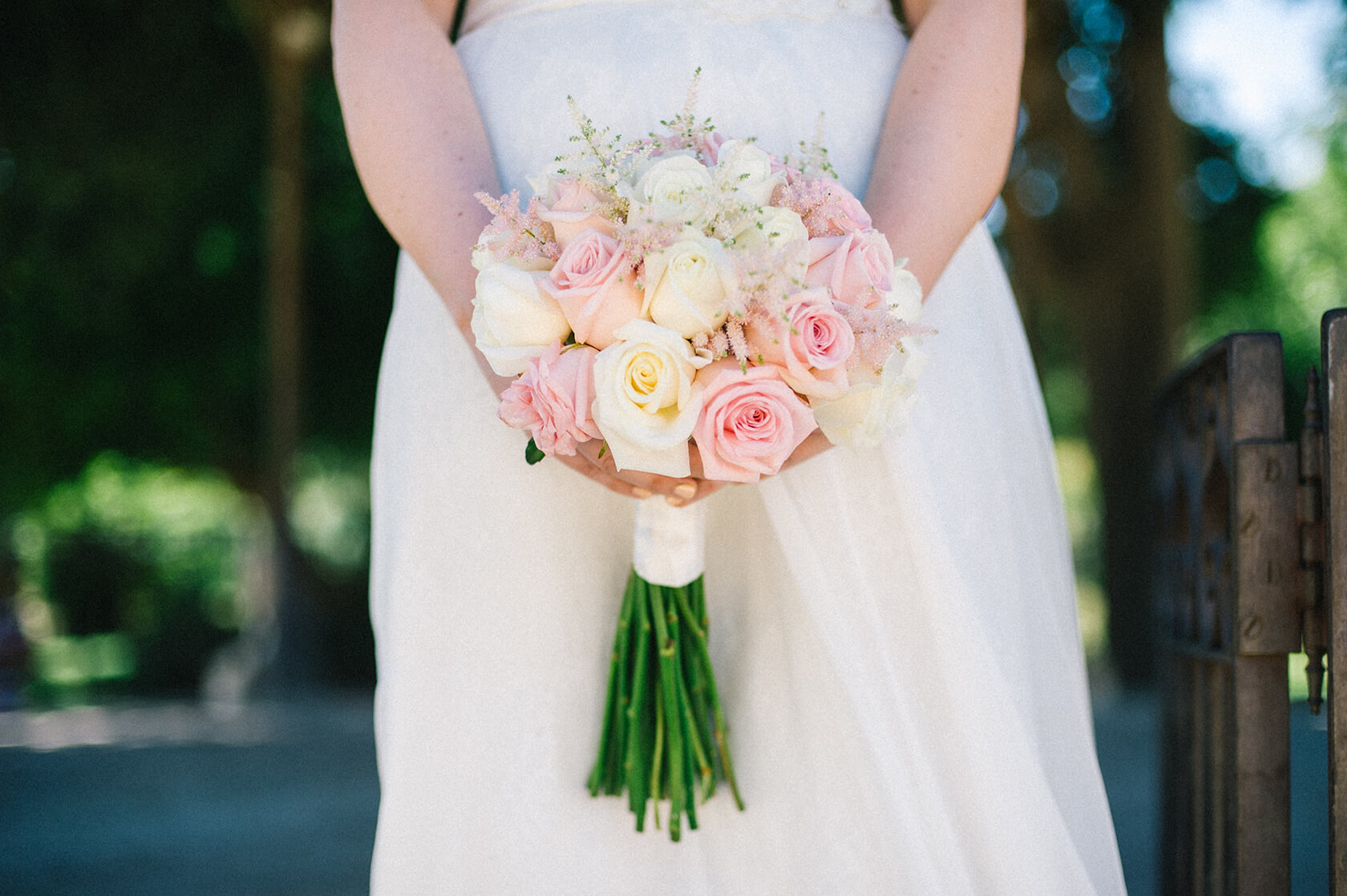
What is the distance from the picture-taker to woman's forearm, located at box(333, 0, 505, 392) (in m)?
1.40

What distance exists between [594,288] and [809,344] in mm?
228

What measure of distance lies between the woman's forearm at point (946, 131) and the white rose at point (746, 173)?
0.21 metres

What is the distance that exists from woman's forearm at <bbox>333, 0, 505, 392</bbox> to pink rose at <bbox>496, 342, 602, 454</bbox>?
0.64 feet

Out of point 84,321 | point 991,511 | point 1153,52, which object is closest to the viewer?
point 991,511

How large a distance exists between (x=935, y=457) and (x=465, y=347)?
64 cm

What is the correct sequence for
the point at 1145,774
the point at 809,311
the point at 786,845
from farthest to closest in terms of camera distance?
the point at 1145,774 < the point at 786,845 < the point at 809,311

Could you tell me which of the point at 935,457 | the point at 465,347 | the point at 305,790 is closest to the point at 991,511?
the point at 935,457

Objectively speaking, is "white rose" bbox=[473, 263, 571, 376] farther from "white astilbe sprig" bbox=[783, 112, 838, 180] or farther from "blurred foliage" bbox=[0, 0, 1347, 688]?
"blurred foliage" bbox=[0, 0, 1347, 688]

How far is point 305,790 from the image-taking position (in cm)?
494

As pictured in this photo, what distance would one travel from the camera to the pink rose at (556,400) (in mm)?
1145

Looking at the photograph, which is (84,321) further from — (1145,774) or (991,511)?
(991,511)

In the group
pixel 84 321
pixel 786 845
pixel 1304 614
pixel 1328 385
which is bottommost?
pixel 786 845

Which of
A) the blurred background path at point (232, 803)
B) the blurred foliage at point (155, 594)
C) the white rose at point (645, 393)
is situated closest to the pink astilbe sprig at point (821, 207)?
the white rose at point (645, 393)

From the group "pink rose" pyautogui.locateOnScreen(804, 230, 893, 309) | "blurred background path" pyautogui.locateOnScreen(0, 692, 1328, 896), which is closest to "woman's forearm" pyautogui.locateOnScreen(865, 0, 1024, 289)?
"pink rose" pyautogui.locateOnScreen(804, 230, 893, 309)
